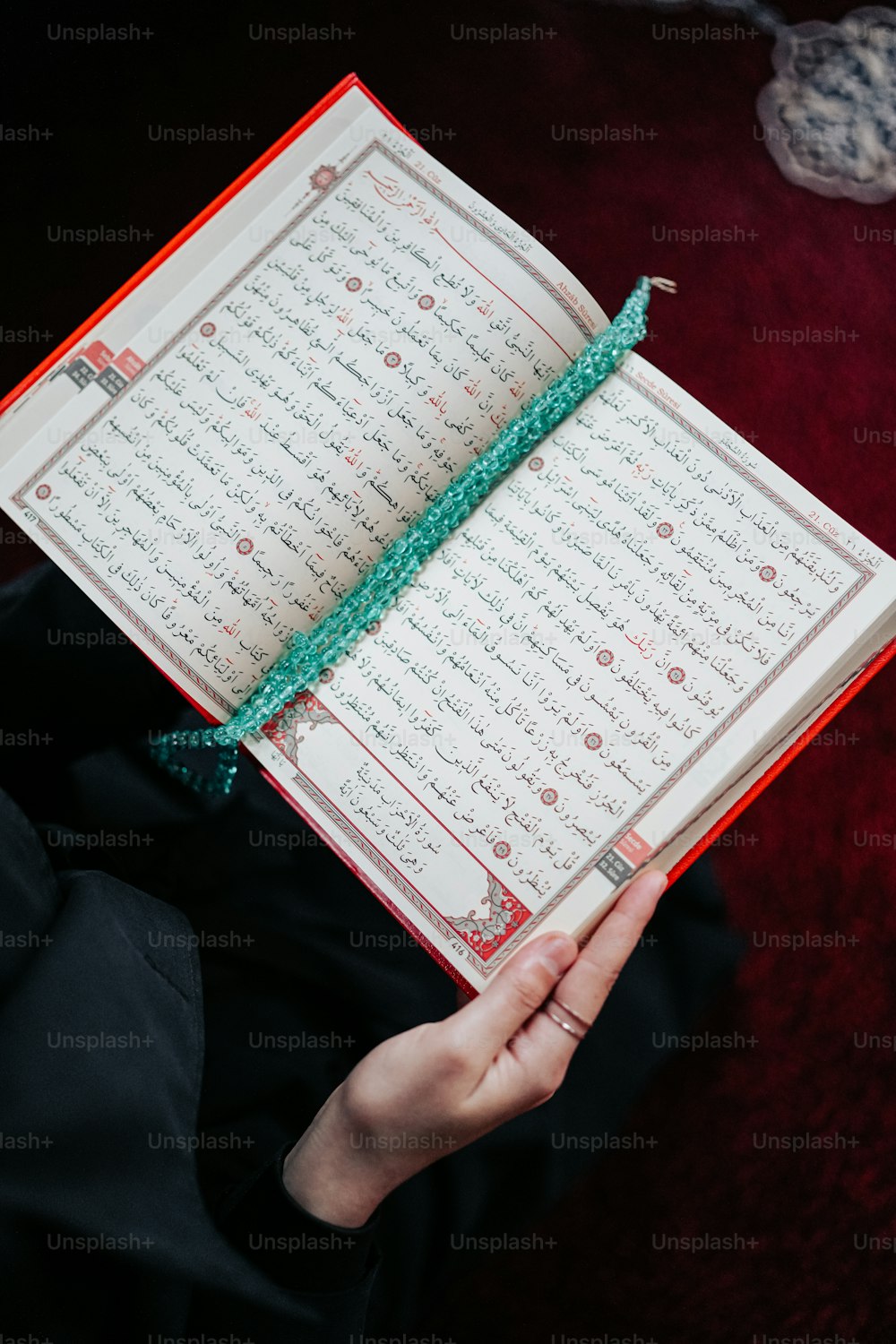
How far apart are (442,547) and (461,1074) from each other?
13.5 inches

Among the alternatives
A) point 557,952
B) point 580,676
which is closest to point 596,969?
point 557,952

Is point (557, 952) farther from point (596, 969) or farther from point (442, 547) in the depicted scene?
point (442, 547)

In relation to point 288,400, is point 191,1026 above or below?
below

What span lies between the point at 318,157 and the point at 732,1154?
42.4 inches

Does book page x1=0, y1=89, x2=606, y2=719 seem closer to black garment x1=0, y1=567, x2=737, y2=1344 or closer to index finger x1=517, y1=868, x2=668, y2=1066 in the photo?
black garment x1=0, y1=567, x2=737, y2=1344

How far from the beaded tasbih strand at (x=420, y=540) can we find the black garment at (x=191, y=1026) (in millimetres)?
177

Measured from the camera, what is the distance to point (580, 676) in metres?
0.63

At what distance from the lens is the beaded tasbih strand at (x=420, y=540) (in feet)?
2.11

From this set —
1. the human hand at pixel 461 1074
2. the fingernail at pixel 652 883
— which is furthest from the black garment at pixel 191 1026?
the fingernail at pixel 652 883

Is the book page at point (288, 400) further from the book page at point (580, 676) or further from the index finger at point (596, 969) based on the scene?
the index finger at point (596, 969)

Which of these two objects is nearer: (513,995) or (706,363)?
(513,995)

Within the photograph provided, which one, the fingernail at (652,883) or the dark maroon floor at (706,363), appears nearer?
the fingernail at (652,883)

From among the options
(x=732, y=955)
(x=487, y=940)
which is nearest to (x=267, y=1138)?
(x=487, y=940)

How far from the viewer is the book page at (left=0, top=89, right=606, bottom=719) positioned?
0.65 metres
